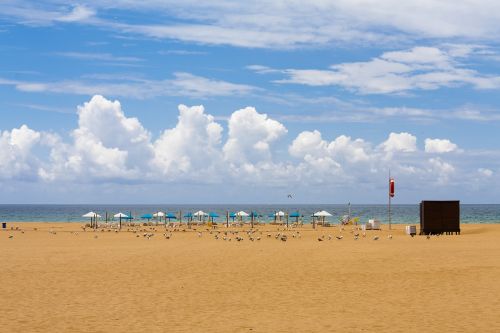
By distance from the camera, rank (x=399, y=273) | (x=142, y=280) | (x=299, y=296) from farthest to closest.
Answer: (x=399, y=273)
(x=142, y=280)
(x=299, y=296)

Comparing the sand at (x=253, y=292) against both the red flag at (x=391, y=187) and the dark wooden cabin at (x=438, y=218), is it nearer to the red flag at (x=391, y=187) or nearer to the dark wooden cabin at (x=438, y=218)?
the dark wooden cabin at (x=438, y=218)

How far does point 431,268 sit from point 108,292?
12402 mm

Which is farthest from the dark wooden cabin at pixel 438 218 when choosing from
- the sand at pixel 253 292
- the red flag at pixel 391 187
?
the sand at pixel 253 292

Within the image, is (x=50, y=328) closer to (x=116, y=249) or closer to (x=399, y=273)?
(x=399, y=273)

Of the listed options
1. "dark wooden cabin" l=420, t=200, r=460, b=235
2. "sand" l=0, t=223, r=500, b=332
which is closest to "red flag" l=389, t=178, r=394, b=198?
"dark wooden cabin" l=420, t=200, r=460, b=235

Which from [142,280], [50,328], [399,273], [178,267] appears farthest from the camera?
[178,267]

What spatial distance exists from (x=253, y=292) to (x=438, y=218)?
31.9 m

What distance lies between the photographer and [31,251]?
3284 cm

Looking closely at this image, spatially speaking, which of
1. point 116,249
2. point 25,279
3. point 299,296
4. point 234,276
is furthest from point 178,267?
point 116,249

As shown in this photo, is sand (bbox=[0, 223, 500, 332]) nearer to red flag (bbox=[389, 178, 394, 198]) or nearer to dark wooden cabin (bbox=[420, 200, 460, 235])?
dark wooden cabin (bbox=[420, 200, 460, 235])

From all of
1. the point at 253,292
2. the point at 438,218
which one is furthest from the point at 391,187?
the point at 253,292

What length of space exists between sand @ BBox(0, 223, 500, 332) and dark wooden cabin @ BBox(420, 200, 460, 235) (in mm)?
15768

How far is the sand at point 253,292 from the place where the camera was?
44.5ft

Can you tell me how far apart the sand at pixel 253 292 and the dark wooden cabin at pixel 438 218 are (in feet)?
51.7
